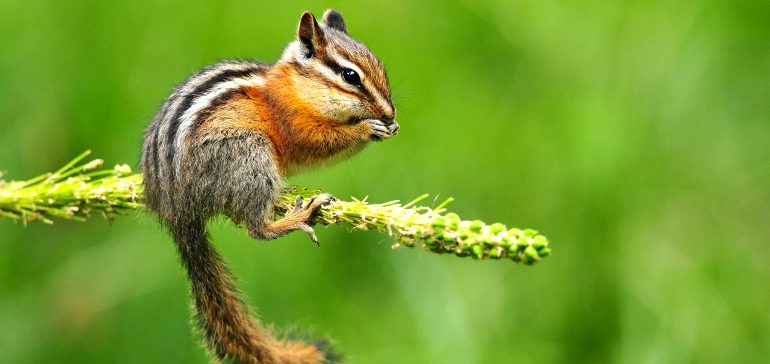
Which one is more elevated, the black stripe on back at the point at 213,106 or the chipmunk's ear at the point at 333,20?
the chipmunk's ear at the point at 333,20

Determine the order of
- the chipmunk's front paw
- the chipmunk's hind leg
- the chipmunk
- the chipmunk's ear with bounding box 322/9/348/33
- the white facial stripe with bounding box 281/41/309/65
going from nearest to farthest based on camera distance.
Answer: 1. the chipmunk's hind leg
2. the chipmunk
3. the chipmunk's front paw
4. the white facial stripe with bounding box 281/41/309/65
5. the chipmunk's ear with bounding box 322/9/348/33

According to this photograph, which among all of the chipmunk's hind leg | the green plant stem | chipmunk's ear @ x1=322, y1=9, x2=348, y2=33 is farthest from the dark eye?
the chipmunk's hind leg

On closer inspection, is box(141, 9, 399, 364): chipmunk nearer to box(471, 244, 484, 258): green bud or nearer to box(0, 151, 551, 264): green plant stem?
box(0, 151, 551, 264): green plant stem

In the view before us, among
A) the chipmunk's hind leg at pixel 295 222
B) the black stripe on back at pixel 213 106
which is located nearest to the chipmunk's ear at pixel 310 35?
the black stripe on back at pixel 213 106

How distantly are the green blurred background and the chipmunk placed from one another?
29.2 inches

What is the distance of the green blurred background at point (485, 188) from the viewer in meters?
5.37

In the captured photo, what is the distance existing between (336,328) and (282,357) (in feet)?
6.03

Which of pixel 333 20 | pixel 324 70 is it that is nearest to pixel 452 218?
pixel 324 70

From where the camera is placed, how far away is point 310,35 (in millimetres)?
4512

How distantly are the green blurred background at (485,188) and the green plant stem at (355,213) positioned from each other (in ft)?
6.06

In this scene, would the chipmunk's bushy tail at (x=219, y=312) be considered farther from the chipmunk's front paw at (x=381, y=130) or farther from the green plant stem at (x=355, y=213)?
the chipmunk's front paw at (x=381, y=130)

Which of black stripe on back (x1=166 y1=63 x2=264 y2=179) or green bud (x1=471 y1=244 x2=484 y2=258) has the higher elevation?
black stripe on back (x1=166 y1=63 x2=264 y2=179)

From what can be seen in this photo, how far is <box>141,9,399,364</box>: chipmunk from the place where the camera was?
12.7 feet

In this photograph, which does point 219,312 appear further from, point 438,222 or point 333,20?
point 333,20
